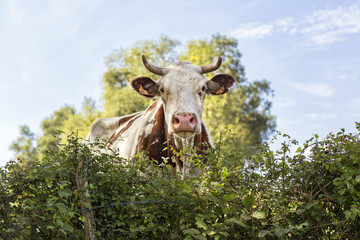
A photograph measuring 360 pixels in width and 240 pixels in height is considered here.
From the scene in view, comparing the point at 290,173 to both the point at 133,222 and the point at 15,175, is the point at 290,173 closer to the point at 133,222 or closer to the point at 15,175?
the point at 133,222

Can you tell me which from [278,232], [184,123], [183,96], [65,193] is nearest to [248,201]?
[278,232]

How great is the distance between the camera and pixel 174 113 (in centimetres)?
711

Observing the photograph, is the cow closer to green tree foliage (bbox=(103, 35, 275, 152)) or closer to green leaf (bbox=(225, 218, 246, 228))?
green leaf (bbox=(225, 218, 246, 228))

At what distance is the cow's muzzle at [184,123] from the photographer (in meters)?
6.94

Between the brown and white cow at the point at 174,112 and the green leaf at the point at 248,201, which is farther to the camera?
the brown and white cow at the point at 174,112

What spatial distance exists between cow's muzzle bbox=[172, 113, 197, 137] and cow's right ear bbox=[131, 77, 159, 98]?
49.6 inches

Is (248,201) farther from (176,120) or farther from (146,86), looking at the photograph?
(146,86)

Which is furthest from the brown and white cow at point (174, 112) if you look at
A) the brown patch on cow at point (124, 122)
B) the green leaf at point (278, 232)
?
the green leaf at point (278, 232)

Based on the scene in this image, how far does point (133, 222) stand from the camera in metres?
4.58

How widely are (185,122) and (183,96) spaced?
1.91 ft

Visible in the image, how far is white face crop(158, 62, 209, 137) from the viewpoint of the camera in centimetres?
702

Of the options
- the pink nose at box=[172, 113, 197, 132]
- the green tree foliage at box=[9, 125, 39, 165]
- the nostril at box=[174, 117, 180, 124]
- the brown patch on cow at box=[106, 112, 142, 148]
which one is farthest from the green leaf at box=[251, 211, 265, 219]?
the green tree foliage at box=[9, 125, 39, 165]

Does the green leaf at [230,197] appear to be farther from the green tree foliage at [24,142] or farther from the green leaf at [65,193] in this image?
the green tree foliage at [24,142]

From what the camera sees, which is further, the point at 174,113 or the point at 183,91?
the point at 183,91
